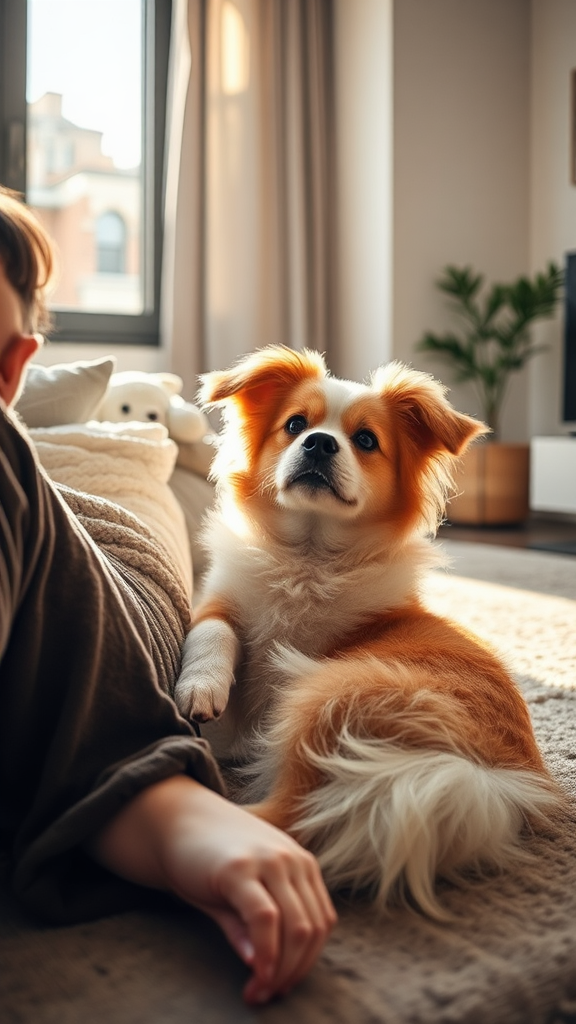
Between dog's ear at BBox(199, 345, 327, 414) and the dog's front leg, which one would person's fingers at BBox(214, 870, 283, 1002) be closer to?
the dog's front leg

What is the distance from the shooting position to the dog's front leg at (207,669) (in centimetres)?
98

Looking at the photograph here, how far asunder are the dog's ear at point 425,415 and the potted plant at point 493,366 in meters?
3.06

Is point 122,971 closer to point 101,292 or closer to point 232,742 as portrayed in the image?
point 232,742

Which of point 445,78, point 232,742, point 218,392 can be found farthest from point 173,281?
point 232,742

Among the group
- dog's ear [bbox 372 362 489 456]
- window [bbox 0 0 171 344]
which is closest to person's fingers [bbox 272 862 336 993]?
dog's ear [bbox 372 362 489 456]

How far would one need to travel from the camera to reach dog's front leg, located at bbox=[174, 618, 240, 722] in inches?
38.8

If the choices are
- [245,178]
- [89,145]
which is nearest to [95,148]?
[89,145]

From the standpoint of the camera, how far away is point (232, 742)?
3.89 ft

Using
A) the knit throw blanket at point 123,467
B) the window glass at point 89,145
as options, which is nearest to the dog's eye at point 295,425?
the knit throw blanket at point 123,467

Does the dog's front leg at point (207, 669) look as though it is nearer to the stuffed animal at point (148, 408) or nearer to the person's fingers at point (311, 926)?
the person's fingers at point (311, 926)

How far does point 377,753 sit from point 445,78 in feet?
14.1

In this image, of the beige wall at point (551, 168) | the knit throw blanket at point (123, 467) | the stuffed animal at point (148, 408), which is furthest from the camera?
the beige wall at point (551, 168)

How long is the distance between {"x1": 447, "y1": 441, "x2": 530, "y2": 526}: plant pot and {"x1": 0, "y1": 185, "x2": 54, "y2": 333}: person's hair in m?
3.55

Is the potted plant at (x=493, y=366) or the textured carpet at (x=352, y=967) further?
the potted plant at (x=493, y=366)
